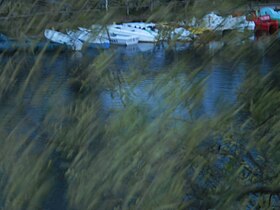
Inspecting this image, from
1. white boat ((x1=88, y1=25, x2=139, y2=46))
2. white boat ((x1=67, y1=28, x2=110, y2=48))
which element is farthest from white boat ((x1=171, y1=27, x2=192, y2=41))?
white boat ((x1=67, y1=28, x2=110, y2=48))

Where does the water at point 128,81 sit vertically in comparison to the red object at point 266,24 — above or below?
below

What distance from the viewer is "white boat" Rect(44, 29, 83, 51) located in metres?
1.55

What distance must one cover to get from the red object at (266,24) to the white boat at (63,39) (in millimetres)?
582

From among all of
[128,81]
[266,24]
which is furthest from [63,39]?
[266,24]

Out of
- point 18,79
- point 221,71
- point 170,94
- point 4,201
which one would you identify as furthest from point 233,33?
point 4,201

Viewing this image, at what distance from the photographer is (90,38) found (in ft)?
4.97

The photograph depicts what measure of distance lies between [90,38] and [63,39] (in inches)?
4.8

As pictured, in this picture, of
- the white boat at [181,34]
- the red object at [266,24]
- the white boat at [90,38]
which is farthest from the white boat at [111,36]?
the red object at [266,24]

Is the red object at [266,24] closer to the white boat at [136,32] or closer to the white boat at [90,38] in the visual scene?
the white boat at [136,32]

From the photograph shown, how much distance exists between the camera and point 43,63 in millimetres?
1583

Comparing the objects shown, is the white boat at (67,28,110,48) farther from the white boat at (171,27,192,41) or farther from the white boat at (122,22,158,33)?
the white boat at (171,27,192,41)

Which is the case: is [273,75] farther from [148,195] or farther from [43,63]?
[43,63]

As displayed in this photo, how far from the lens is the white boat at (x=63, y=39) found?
1.55 m

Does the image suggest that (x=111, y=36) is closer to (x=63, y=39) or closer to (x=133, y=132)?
(x=63, y=39)
